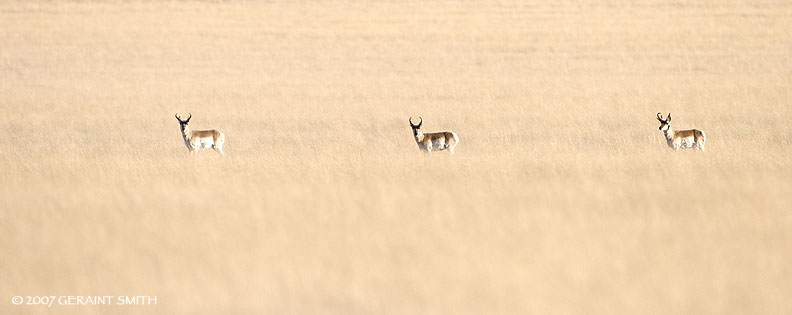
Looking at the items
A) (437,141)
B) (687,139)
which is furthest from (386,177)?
(687,139)

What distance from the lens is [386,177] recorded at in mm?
11773

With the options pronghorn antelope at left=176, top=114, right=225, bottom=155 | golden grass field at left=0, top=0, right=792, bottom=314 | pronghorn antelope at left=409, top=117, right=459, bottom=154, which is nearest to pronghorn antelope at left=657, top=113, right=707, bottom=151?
golden grass field at left=0, top=0, right=792, bottom=314

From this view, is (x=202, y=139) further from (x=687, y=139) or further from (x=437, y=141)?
(x=687, y=139)

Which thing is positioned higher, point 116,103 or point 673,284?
Answer: point 116,103

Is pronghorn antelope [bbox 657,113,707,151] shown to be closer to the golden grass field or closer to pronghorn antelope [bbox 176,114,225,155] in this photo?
the golden grass field

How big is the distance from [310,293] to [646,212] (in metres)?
3.40

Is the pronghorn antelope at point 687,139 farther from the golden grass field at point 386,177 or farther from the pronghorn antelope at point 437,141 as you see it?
the pronghorn antelope at point 437,141

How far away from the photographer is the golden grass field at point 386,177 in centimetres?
727

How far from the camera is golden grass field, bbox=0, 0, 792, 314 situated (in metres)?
7.27

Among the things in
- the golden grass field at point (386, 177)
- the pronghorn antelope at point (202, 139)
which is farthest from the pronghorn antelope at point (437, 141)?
the pronghorn antelope at point (202, 139)

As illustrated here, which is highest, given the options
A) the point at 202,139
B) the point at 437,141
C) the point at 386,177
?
the point at 202,139

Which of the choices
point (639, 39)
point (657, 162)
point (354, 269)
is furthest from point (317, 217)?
point (639, 39)

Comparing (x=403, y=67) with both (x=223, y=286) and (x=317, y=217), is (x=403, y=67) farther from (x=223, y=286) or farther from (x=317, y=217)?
(x=223, y=286)

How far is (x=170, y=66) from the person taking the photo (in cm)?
3150
